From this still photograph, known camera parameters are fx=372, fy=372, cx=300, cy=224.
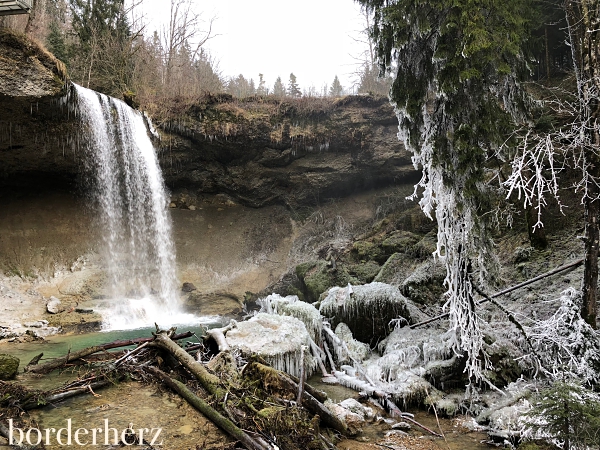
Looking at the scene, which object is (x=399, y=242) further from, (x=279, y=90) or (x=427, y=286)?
(x=279, y=90)

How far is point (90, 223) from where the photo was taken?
17.0 meters

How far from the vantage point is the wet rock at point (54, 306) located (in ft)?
42.3

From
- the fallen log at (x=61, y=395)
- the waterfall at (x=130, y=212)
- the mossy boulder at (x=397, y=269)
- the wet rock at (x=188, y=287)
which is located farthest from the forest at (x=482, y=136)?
the wet rock at (x=188, y=287)

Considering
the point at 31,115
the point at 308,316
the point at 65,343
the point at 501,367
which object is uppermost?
the point at 31,115

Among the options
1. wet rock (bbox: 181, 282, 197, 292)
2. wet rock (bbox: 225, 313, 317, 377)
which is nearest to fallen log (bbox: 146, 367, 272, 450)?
wet rock (bbox: 225, 313, 317, 377)

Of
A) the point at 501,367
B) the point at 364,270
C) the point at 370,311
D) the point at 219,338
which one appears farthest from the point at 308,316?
the point at 364,270

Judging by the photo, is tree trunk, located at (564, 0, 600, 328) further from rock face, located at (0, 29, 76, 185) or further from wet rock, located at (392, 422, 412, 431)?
rock face, located at (0, 29, 76, 185)

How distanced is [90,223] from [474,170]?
16.9 meters

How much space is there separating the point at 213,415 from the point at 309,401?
115 cm

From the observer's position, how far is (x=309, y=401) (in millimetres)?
4156

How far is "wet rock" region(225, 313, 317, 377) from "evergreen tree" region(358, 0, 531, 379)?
2522mm

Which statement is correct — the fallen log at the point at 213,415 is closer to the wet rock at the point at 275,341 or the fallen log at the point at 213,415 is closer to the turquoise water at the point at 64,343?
the wet rock at the point at 275,341

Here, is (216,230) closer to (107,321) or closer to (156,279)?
(156,279)

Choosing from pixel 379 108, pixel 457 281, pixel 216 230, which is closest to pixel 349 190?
pixel 379 108
